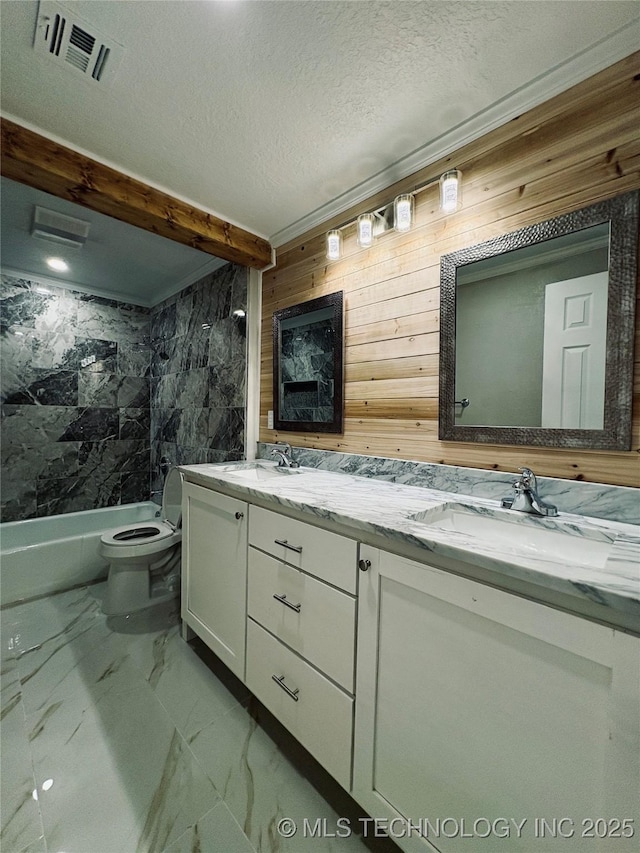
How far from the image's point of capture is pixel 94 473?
10.6ft

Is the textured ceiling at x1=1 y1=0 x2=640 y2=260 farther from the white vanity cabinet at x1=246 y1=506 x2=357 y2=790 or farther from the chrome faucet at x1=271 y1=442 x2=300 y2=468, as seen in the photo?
the white vanity cabinet at x1=246 y1=506 x2=357 y2=790

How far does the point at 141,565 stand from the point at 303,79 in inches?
101

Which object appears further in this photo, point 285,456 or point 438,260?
point 285,456

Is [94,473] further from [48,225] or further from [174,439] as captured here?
[48,225]

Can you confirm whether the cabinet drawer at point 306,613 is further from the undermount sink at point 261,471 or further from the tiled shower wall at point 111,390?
the tiled shower wall at point 111,390

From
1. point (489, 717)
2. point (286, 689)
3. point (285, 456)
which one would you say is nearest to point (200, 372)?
point (285, 456)

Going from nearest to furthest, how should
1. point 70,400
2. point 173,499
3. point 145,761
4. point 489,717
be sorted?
1. point 489,717
2. point 145,761
3. point 173,499
4. point 70,400

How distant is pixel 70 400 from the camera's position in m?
3.11

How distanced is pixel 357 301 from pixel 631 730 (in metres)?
1.65

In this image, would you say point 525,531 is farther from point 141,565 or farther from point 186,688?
point 141,565

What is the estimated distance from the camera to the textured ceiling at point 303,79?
3.17 ft

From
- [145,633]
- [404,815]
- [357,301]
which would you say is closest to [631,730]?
[404,815]

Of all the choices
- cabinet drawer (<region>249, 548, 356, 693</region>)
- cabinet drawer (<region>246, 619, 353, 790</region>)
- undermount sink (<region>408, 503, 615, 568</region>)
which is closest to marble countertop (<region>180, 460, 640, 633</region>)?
undermount sink (<region>408, 503, 615, 568</region>)

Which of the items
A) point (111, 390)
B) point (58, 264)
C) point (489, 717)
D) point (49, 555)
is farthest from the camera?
point (111, 390)
